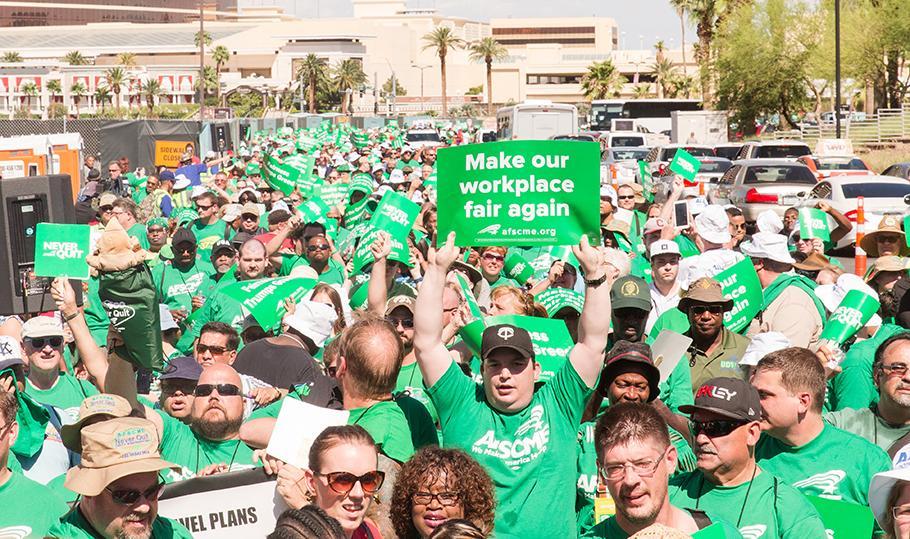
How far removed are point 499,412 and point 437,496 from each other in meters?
0.92

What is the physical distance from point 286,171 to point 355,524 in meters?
12.1

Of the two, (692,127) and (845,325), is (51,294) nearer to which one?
(845,325)

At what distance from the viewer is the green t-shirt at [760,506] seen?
16.0 feet

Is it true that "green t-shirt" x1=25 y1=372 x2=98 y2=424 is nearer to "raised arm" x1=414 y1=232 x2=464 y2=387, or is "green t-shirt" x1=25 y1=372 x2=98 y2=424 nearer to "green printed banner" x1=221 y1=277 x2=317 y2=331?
"green printed banner" x1=221 y1=277 x2=317 y2=331

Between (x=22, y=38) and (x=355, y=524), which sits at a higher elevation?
(x=22, y=38)

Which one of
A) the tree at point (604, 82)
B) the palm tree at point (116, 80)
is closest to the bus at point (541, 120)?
the tree at point (604, 82)

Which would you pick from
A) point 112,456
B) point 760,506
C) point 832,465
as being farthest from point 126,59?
point 760,506

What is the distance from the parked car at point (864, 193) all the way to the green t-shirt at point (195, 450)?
18.4 m

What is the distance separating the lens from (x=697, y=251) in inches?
460

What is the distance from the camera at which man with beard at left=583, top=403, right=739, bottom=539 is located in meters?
4.57

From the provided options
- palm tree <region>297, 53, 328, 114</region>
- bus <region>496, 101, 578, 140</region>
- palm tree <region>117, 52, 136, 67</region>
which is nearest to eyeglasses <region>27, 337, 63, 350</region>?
bus <region>496, 101, 578, 140</region>

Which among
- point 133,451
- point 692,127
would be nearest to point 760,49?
point 692,127

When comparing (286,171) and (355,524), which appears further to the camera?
(286,171)

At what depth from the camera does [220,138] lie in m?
42.0
